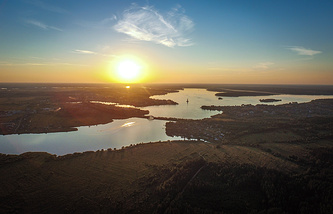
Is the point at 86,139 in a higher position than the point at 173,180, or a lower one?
lower

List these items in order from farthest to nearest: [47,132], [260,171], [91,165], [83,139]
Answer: [47,132]
[83,139]
[91,165]
[260,171]

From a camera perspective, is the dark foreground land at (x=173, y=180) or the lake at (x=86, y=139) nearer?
the dark foreground land at (x=173, y=180)

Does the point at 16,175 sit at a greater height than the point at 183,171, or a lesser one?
lesser

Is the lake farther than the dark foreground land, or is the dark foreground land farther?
the lake

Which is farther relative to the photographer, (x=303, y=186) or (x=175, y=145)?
(x=175, y=145)

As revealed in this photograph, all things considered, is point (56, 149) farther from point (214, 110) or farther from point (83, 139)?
point (214, 110)

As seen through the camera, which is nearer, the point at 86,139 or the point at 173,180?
the point at 173,180

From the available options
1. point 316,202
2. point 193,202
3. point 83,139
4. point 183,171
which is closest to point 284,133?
point 316,202

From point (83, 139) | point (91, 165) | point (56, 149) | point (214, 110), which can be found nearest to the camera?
point (91, 165)
